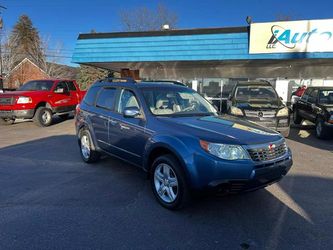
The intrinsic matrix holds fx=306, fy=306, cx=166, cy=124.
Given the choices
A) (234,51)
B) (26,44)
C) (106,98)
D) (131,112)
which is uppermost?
(26,44)

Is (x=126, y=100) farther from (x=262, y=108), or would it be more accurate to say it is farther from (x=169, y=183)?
(x=262, y=108)

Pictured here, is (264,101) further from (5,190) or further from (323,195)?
(5,190)

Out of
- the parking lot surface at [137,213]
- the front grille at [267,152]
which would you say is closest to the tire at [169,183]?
the parking lot surface at [137,213]

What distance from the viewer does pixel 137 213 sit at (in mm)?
4176

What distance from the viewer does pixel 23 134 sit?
10891mm

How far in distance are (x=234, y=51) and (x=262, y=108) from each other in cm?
482

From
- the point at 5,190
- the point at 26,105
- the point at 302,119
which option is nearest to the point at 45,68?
the point at 26,105

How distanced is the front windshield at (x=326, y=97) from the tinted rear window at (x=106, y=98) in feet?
26.7

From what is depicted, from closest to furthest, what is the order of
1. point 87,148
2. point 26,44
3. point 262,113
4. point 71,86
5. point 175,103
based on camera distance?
point 175,103 → point 87,148 → point 262,113 → point 71,86 → point 26,44

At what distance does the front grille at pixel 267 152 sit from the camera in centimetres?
383

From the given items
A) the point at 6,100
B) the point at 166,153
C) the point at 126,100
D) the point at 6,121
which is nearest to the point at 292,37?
the point at 126,100

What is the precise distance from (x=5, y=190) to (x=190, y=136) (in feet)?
10.7

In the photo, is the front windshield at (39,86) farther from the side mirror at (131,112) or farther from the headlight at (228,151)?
the headlight at (228,151)

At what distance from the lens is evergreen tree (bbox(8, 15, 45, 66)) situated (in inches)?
Answer: 1782
